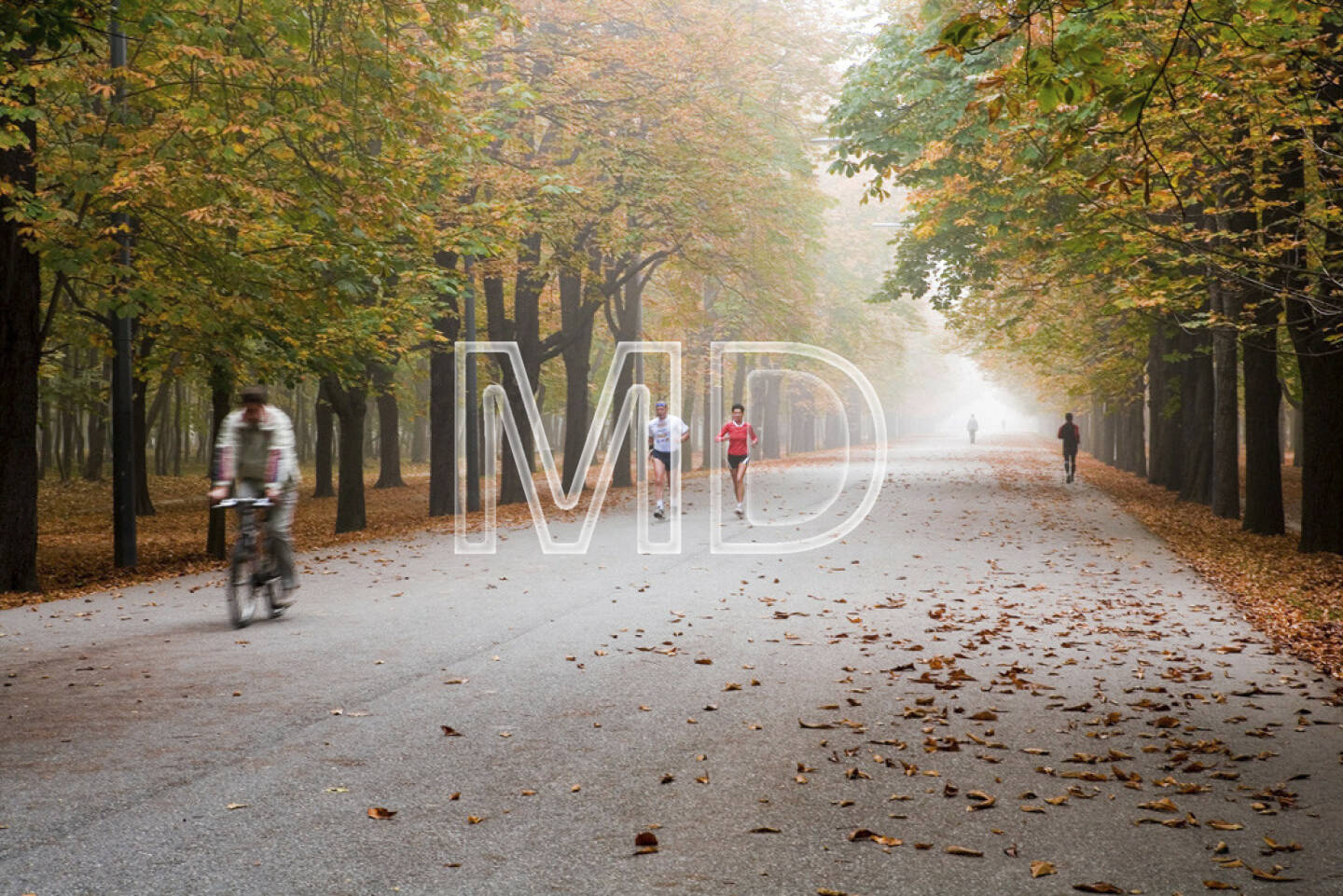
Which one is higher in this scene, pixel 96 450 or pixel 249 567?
pixel 96 450

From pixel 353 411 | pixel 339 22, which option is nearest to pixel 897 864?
pixel 339 22

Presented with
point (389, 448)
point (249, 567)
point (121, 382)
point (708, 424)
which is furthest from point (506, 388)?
point (708, 424)

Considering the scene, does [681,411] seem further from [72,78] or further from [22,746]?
[22,746]

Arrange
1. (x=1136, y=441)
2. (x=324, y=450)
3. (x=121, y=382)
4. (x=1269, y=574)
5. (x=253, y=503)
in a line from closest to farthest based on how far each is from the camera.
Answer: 1. (x=253, y=503)
2. (x=1269, y=574)
3. (x=121, y=382)
4. (x=324, y=450)
5. (x=1136, y=441)

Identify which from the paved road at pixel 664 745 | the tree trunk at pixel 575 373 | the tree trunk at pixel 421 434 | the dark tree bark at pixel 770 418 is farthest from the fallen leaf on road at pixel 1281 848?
the dark tree bark at pixel 770 418

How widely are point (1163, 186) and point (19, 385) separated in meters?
14.9

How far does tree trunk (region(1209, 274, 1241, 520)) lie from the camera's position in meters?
17.9

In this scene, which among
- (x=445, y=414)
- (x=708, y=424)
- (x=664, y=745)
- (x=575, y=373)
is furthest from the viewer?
(x=708, y=424)

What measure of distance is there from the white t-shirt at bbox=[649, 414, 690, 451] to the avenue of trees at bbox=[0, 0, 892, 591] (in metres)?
3.96

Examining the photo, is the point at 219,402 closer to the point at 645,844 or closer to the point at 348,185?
the point at 348,185

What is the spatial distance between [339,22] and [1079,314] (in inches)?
840

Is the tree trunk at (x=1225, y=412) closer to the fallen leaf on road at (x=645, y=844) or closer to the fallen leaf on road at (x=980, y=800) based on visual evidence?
the fallen leaf on road at (x=980, y=800)

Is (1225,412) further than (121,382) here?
Yes

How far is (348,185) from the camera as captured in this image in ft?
45.6
